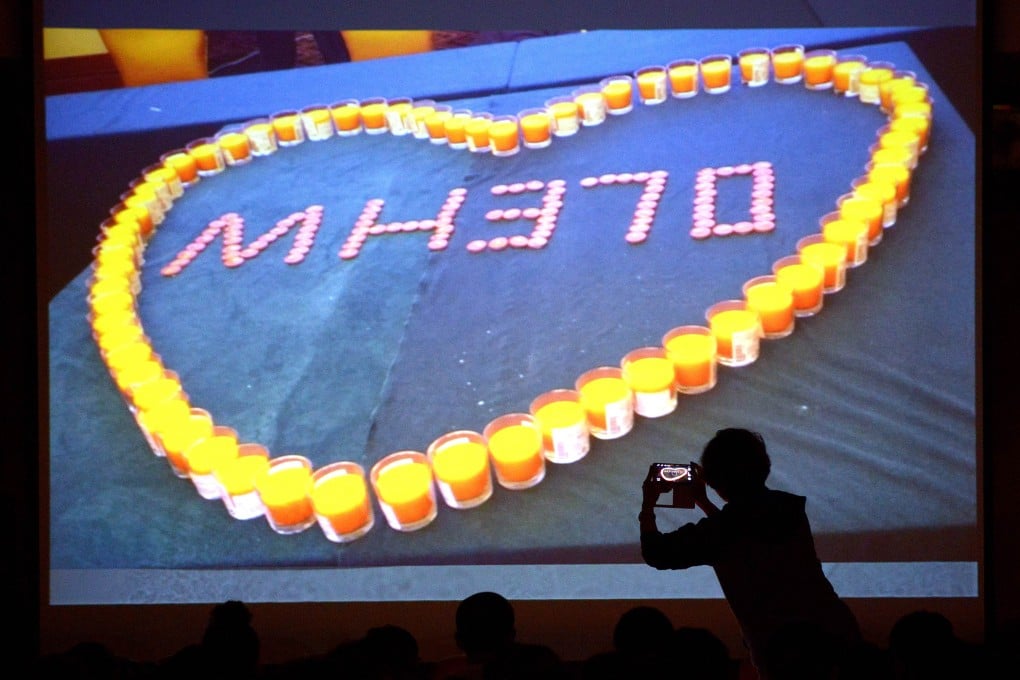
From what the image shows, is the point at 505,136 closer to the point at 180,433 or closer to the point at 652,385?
the point at 652,385

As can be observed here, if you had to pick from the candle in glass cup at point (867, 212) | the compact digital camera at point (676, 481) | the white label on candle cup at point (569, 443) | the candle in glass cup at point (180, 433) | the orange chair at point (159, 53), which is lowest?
the white label on candle cup at point (569, 443)

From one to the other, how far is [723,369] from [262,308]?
3.55 feet

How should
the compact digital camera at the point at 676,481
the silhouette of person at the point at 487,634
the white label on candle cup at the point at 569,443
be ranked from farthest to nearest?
the white label on candle cup at the point at 569,443, the compact digital camera at the point at 676,481, the silhouette of person at the point at 487,634

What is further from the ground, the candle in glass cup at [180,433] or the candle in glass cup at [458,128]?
the candle in glass cup at [458,128]

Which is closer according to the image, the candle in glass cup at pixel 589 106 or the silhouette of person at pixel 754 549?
the silhouette of person at pixel 754 549

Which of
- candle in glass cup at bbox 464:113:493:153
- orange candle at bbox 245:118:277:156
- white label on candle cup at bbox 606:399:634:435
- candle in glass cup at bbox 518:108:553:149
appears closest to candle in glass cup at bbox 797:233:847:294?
white label on candle cup at bbox 606:399:634:435

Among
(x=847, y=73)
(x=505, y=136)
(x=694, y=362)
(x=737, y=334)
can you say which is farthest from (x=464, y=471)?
(x=847, y=73)

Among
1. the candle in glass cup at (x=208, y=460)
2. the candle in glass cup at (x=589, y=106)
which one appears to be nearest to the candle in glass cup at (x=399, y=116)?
the candle in glass cup at (x=589, y=106)

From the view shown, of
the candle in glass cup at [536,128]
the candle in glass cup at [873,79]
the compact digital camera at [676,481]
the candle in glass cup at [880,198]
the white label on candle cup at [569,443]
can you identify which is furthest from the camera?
the candle in glass cup at [536,128]

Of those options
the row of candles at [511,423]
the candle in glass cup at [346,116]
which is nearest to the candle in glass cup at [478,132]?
the candle in glass cup at [346,116]

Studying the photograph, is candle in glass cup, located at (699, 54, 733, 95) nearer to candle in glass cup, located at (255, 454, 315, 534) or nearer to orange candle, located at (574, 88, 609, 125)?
orange candle, located at (574, 88, 609, 125)

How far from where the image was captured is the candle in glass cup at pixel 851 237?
244cm

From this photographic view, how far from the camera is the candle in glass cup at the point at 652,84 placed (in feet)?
9.18

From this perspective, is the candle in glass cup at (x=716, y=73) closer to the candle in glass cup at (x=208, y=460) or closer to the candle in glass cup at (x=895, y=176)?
the candle in glass cup at (x=895, y=176)
